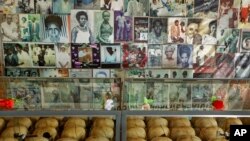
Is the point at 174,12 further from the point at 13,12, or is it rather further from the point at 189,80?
the point at 13,12

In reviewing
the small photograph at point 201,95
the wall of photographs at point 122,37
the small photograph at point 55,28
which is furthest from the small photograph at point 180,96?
the small photograph at point 55,28

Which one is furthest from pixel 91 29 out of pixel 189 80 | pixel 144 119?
pixel 144 119

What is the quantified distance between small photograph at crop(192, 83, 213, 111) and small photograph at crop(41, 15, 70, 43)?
849mm

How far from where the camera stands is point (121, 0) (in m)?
1.95

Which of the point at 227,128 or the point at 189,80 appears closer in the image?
the point at 227,128

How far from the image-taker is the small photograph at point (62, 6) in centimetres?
193

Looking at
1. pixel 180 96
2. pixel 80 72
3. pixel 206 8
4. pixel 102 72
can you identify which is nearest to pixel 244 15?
pixel 206 8

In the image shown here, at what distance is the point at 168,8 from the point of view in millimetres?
1985

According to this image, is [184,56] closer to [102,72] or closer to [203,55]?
[203,55]

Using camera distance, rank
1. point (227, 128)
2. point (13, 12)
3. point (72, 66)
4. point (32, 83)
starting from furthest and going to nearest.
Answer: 1. point (72, 66)
2. point (13, 12)
3. point (32, 83)
4. point (227, 128)

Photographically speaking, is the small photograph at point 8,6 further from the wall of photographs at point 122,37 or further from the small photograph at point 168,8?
the small photograph at point 168,8

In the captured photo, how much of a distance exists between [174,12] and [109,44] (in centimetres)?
44

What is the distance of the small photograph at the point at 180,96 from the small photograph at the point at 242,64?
2.21 feet

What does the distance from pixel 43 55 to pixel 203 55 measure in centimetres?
100
